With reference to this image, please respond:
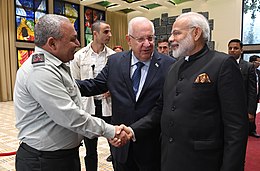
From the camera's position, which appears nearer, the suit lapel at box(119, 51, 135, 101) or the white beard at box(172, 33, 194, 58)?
the white beard at box(172, 33, 194, 58)

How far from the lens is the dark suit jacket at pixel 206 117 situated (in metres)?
1.14

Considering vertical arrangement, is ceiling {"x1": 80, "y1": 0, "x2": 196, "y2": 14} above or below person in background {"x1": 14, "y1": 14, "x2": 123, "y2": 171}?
above

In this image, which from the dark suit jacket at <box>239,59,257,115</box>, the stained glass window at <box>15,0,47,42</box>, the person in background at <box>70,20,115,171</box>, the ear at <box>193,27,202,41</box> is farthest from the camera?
the stained glass window at <box>15,0,47,42</box>

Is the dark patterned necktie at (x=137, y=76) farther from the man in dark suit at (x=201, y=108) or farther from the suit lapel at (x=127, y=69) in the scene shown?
the man in dark suit at (x=201, y=108)

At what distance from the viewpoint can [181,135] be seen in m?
1.27

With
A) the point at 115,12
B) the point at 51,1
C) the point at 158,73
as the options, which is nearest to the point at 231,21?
the point at 115,12

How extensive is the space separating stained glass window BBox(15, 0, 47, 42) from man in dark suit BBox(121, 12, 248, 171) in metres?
8.66

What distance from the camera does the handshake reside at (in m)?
1.48

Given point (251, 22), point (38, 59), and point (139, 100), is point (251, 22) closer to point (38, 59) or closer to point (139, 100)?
point (139, 100)

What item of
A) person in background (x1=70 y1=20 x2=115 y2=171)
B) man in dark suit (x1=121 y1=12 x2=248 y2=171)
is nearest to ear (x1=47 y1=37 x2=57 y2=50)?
man in dark suit (x1=121 y1=12 x2=248 y2=171)

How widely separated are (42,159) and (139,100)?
667 millimetres

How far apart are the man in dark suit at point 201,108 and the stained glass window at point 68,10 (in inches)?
364

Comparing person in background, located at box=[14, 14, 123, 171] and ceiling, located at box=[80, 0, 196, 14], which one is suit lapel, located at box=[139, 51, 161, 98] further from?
ceiling, located at box=[80, 0, 196, 14]

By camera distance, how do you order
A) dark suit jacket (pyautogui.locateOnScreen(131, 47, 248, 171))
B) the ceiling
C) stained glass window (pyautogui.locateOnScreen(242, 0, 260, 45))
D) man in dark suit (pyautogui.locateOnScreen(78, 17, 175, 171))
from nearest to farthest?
dark suit jacket (pyautogui.locateOnScreen(131, 47, 248, 171)) < man in dark suit (pyautogui.locateOnScreen(78, 17, 175, 171)) < stained glass window (pyautogui.locateOnScreen(242, 0, 260, 45)) < the ceiling
